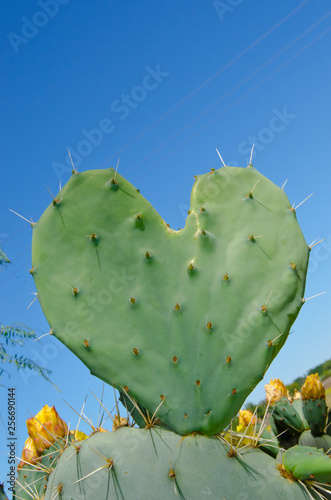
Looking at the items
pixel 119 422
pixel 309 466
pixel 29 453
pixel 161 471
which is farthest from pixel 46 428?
pixel 309 466

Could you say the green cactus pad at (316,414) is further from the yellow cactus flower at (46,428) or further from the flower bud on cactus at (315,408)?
the yellow cactus flower at (46,428)

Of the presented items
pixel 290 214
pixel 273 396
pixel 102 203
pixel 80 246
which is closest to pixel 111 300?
pixel 80 246

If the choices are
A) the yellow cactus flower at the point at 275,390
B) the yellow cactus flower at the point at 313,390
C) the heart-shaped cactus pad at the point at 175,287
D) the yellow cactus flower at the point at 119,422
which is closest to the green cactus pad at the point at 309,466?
the heart-shaped cactus pad at the point at 175,287

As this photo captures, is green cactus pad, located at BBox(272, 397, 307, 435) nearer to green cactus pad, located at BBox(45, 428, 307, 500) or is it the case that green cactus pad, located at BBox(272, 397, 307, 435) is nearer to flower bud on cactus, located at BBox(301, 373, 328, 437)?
flower bud on cactus, located at BBox(301, 373, 328, 437)

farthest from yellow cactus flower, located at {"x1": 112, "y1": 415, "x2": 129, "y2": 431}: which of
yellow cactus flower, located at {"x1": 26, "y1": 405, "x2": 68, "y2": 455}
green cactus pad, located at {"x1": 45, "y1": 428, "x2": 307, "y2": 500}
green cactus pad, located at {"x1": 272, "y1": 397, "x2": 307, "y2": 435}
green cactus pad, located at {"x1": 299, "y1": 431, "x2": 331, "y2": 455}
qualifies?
green cactus pad, located at {"x1": 299, "y1": 431, "x2": 331, "y2": 455}

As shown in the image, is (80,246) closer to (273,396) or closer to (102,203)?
(102,203)

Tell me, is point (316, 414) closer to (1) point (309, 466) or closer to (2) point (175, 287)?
(1) point (309, 466)
